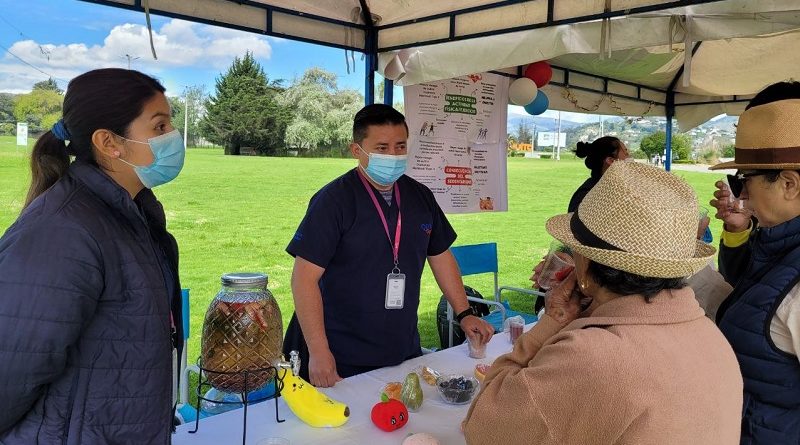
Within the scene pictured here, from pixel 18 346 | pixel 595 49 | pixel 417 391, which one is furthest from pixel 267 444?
pixel 595 49

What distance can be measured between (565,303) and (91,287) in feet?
3.01

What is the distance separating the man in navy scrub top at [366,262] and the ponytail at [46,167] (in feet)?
3.00

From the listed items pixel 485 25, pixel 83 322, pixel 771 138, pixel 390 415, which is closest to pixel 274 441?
pixel 390 415

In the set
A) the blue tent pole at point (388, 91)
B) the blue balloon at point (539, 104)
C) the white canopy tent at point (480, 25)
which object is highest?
the white canopy tent at point (480, 25)

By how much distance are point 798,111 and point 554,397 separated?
99 centimetres

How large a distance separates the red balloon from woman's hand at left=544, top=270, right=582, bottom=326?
3586 millimetres

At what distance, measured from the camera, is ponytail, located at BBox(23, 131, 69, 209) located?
3.79 ft

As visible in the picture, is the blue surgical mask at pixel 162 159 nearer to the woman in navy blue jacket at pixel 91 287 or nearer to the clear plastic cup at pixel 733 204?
the woman in navy blue jacket at pixel 91 287

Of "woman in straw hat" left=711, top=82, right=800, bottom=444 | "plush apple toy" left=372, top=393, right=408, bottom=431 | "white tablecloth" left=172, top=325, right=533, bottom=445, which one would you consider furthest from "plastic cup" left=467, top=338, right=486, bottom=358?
"woman in straw hat" left=711, top=82, right=800, bottom=444

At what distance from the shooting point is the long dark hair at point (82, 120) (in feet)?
3.80

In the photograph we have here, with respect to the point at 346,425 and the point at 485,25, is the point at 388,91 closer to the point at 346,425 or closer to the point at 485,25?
the point at 485,25

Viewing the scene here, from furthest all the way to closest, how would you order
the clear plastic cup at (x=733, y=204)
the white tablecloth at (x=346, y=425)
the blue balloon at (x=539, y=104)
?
the blue balloon at (x=539, y=104) < the clear plastic cup at (x=733, y=204) < the white tablecloth at (x=346, y=425)

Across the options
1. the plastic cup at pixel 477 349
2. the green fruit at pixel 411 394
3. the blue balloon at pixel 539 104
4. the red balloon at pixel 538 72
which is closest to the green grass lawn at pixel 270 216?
the blue balloon at pixel 539 104

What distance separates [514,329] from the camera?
2289 mm
